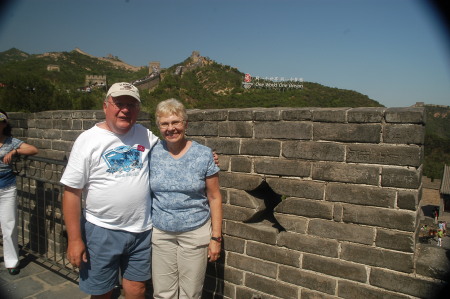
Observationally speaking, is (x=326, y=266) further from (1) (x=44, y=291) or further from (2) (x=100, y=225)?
(1) (x=44, y=291)

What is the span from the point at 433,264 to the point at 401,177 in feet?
2.23

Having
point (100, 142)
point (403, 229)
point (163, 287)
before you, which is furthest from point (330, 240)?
point (100, 142)

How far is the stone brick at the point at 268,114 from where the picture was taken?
9.50 feet

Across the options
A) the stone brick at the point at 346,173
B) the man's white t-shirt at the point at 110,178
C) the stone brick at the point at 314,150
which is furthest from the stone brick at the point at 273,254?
the man's white t-shirt at the point at 110,178

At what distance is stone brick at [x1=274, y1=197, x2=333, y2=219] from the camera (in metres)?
2.70

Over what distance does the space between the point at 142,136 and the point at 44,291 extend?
2381 mm

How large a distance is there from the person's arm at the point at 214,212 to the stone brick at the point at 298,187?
0.65 metres

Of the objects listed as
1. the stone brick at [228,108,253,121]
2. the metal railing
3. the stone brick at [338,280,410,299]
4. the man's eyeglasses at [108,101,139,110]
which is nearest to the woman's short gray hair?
the man's eyeglasses at [108,101,139,110]

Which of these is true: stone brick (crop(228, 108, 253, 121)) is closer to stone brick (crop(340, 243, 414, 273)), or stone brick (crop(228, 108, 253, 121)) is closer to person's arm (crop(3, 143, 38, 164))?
stone brick (crop(340, 243, 414, 273))

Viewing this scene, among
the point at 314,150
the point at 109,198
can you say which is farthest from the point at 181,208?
the point at 314,150

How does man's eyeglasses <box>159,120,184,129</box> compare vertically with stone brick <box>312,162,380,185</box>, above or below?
above

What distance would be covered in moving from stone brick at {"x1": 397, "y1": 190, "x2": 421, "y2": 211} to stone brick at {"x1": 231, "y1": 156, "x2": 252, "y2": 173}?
51.0 inches

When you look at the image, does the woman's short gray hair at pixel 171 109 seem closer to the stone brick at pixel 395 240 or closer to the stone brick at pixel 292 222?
the stone brick at pixel 292 222

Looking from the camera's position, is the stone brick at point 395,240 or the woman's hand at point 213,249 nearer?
the stone brick at point 395,240
